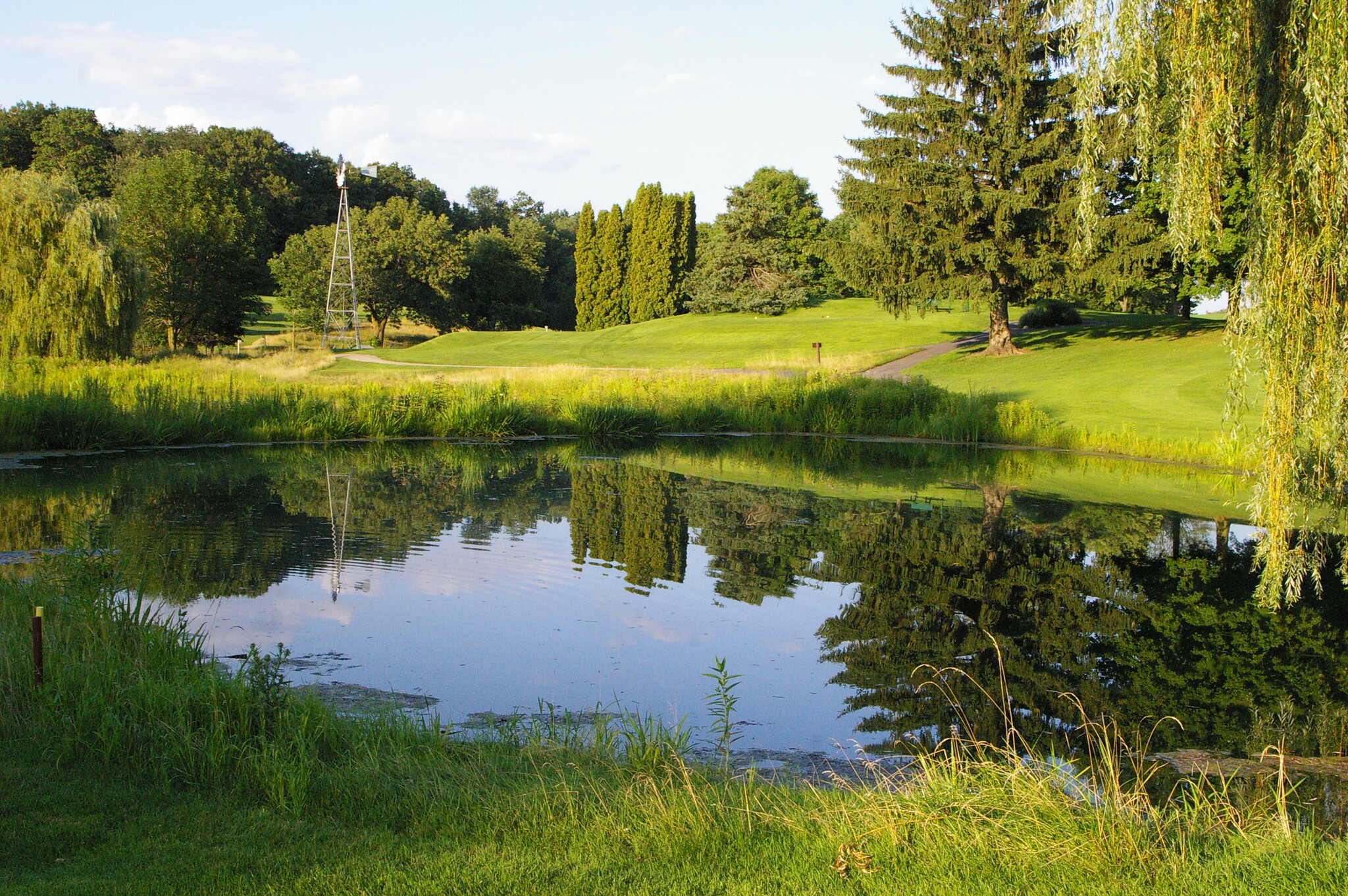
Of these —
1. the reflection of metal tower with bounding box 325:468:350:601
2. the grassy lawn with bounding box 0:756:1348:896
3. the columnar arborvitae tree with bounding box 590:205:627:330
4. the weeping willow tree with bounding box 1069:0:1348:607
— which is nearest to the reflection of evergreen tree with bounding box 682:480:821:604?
the reflection of metal tower with bounding box 325:468:350:601

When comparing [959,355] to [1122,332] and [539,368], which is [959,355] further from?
[539,368]

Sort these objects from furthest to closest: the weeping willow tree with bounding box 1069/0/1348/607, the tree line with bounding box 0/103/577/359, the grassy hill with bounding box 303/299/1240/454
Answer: the tree line with bounding box 0/103/577/359, the grassy hill with bounding box 303/299/1240/454, the weeping willow tree with bounding box 1069/0/1348/607

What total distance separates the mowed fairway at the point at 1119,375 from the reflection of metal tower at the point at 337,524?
1450 cm

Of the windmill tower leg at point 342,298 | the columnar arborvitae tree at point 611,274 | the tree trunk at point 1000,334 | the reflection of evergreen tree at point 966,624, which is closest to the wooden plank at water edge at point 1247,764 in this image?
the reflection of evergreen tree at point 966,624

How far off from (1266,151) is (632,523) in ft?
26.1

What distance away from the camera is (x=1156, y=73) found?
6.42m

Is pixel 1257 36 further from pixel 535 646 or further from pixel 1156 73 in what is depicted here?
pixel 535 646

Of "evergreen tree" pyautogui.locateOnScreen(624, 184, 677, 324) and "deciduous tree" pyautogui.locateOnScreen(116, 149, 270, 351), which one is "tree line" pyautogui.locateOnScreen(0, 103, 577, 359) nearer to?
"deciduous tree" pyautogui.locateOnScreen(116, 149, 270, 351)

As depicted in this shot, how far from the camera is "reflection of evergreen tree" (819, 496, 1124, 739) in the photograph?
6496mm

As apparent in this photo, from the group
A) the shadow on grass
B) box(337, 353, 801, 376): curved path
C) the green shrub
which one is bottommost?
box(337, 353, 801, 376): curved path

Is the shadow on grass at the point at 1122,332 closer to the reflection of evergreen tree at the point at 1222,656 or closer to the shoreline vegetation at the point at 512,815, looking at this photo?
the reflection of evergreen tree at the point at 1222,656

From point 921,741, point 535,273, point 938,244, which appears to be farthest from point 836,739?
point 535,273

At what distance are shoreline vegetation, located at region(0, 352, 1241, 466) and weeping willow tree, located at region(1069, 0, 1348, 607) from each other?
10.8 metres

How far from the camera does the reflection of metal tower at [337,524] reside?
373 inches
